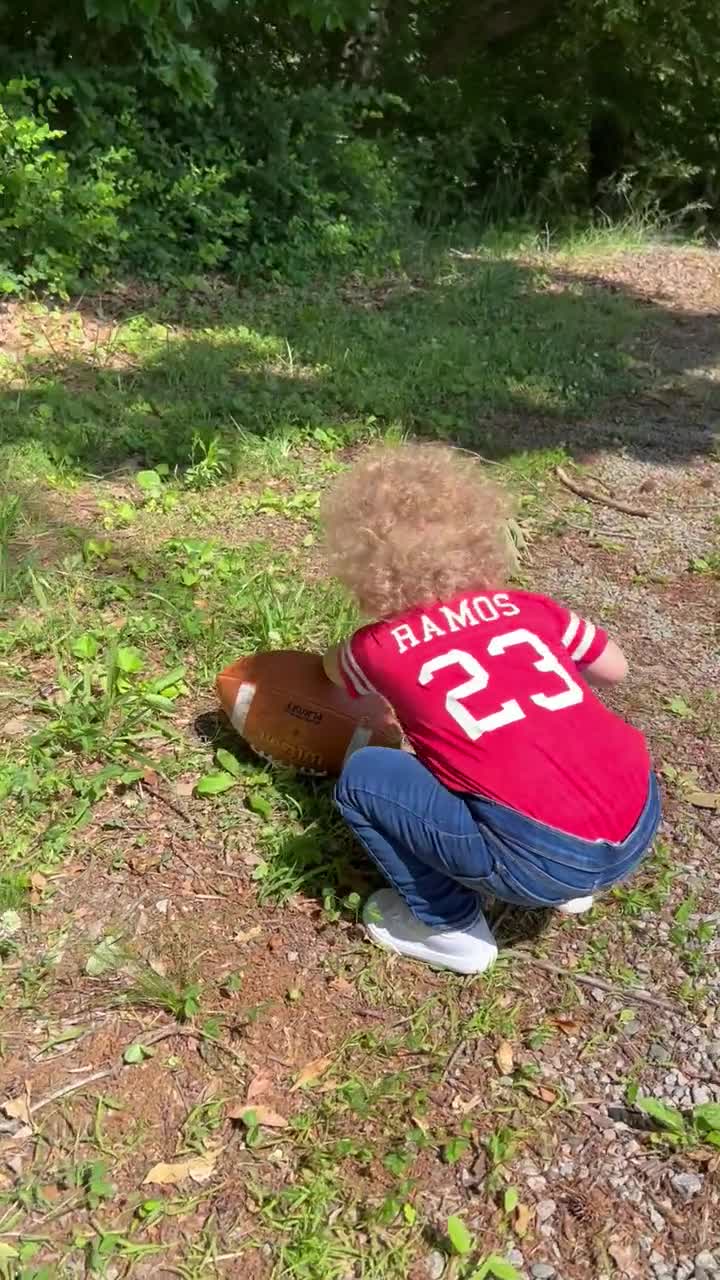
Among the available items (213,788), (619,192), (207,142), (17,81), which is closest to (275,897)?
(213,788)

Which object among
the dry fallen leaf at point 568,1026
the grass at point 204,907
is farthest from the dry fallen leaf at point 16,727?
the dry fallen leaf at point 568,1026

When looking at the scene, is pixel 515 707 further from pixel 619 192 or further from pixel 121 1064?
pixel 619 192

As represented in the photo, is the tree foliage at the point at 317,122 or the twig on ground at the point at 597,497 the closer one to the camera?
the twig on ground at the point at 597,497

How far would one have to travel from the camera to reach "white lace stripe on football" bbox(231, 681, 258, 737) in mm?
3059

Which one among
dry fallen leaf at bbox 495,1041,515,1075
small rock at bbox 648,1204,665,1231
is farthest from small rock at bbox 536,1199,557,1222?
dry fallen leaf at bbox 495,1041,515,1075

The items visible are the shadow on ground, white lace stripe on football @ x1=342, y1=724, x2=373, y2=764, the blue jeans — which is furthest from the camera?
the shadow on ground

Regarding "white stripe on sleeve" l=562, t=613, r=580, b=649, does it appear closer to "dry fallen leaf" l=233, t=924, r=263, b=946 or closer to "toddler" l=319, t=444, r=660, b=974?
"toddler" l=319, t=444, r=660, b=974

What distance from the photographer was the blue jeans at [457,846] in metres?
2.26

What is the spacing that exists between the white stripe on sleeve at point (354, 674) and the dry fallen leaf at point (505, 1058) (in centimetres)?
83

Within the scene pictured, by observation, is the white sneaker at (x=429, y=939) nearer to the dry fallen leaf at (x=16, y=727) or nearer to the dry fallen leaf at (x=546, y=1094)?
the dry fallen leaf at (x=546, y=1094)

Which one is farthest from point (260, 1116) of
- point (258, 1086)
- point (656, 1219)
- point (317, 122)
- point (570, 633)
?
point (317, 122)

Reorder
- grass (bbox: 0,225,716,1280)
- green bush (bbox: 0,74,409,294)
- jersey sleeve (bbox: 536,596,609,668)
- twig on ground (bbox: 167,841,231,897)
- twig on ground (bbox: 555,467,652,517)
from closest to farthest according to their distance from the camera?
grass (bbox: 0,225,716,1280)
jersey sleeve (bbox: 536,596,609,668)
twig on ground (bbox: 167,841,231,897)
twig on ground (bbox: 555,467,652,517)
green bush (bbox: 0,74,409,294)

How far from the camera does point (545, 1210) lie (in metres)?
2.01

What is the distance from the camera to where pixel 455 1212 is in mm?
Result: 2006
